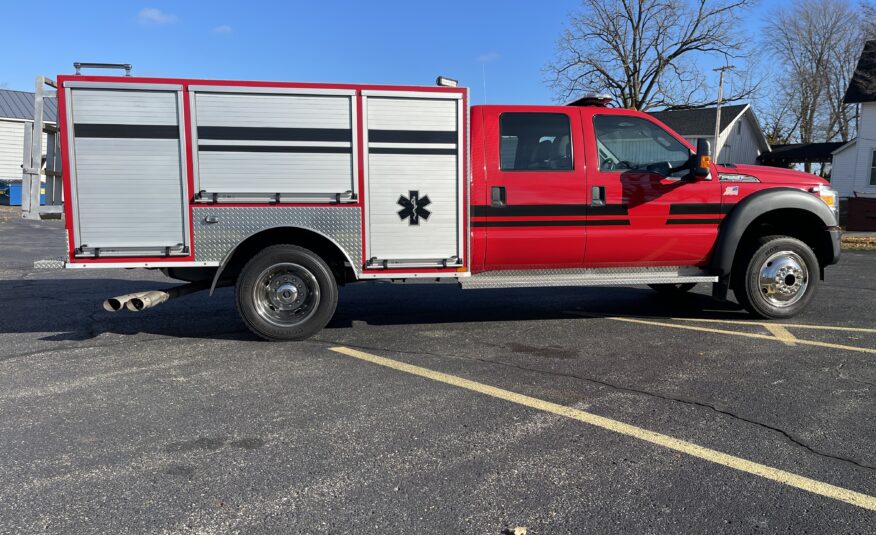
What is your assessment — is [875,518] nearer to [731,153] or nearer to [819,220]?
[819,220]

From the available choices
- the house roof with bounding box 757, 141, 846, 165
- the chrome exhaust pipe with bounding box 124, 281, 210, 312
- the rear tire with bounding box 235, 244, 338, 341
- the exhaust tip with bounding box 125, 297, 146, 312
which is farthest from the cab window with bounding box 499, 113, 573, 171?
the house roof with bounding box 757, 141, 846, 165

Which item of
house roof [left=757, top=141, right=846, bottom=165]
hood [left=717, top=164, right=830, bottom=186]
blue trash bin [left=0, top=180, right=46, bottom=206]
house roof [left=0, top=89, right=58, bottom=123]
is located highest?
house roof [left=0, top=89, right=58, bottom=123]

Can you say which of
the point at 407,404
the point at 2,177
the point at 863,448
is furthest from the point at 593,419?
the point at 2,177

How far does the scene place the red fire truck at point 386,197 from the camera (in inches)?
211

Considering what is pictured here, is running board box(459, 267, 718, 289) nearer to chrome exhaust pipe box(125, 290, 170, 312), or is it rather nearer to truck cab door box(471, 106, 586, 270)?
truck cab door box(471, 106, 586, 270)

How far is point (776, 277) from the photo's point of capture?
21.3ft

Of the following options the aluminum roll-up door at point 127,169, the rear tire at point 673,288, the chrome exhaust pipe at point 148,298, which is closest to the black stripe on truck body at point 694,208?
the rear tire at point 673,288

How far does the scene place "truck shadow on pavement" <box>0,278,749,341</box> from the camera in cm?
650

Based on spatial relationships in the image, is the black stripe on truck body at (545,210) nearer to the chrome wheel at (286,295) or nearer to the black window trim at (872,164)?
the chrome wheel at (286,295)

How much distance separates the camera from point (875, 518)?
2.73 meters

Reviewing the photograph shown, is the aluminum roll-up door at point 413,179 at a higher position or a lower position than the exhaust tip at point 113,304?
higher

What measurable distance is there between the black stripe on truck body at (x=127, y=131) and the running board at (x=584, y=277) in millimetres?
2956

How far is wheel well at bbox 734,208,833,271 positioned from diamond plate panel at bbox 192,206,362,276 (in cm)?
421

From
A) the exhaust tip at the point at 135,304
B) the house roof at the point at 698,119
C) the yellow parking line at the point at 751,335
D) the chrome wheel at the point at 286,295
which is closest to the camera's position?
the exhaust tip at the point at 135,304
